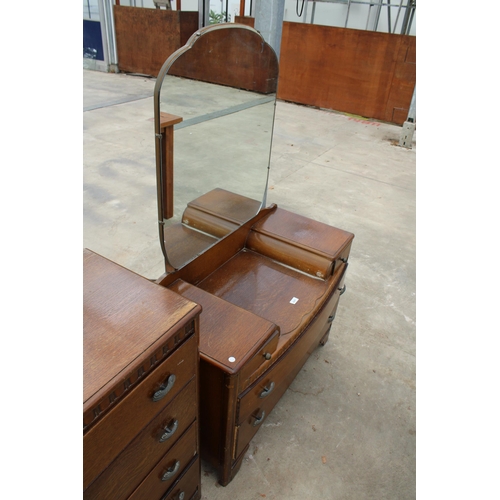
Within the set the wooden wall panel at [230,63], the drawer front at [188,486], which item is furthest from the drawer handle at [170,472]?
the wooden wall panel at [230,63]

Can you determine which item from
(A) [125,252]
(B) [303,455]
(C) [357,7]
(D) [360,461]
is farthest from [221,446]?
(C) [357,7]

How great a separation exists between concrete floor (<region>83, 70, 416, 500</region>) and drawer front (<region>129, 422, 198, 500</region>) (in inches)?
16.9

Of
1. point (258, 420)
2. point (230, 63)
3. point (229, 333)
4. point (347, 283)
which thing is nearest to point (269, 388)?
point (258, 420)

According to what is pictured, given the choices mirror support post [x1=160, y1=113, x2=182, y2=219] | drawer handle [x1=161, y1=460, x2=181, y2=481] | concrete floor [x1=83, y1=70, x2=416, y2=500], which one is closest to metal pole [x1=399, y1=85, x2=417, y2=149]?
concrete floor [x1=83, y1=70, x2=416, y2=500]

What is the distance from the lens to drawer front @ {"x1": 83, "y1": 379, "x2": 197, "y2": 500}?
0.99 m

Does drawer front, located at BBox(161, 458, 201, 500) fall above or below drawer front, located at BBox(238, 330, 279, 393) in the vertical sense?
below

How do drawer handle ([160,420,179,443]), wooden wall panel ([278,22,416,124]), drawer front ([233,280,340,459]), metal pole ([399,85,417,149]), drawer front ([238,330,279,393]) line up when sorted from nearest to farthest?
drawer handle ([160,420,179,443]) < drawer front ([238,330,279,393]) < drawer front ([233,280,340,459]) < metal pole ([399,85,417,149]) < wooden wall panel ([278,22,416,124])

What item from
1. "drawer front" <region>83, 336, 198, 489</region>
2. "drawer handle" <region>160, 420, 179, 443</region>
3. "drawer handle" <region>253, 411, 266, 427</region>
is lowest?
"drawer handle" <region>253, 411, 266, 427</region>

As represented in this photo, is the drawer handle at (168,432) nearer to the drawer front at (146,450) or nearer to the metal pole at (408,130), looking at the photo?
the drawer front at (146,450)

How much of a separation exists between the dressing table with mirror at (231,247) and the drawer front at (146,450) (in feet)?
0.18

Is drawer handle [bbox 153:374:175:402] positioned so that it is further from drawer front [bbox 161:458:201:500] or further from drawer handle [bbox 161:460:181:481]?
drawer front [bbox 161:458:201:500]

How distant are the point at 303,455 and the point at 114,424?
127 centimetres

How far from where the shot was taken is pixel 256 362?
4.69 feet

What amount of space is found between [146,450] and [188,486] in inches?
19.9
